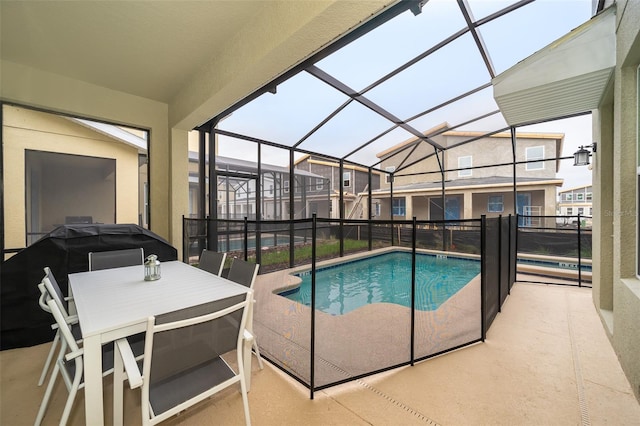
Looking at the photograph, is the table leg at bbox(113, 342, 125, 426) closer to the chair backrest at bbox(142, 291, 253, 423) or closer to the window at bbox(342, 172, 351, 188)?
the chair backrest at bbox(142, 291, 253, 423)

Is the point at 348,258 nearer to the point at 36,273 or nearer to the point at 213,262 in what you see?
the point at 213,262

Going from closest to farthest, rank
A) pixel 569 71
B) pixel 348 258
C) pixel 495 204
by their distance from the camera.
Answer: pixel 569 71 < pixel 348 258 < pixel 495 204

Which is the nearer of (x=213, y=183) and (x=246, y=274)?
(x=246, y=274)

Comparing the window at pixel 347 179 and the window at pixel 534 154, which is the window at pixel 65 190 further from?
the window at pixel 534 154

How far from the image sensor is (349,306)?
3.51 m

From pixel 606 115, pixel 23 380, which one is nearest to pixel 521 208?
pixel 606 115

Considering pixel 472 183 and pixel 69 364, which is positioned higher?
pixel 472 183

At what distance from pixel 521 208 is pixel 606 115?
557 cm

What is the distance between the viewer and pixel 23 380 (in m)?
1.88

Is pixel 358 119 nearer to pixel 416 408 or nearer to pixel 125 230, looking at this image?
pixel 125 230

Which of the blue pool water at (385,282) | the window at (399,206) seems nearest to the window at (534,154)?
the blue pool water at (385,282)

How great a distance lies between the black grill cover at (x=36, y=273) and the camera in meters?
2.30

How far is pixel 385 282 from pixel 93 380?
4.51 m

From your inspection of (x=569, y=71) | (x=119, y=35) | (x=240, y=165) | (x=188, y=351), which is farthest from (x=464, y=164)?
(x=188, y=351)
